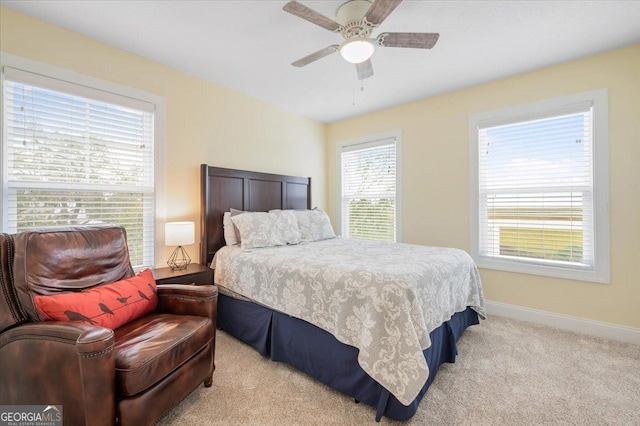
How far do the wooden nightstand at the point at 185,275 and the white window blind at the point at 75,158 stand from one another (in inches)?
14.7

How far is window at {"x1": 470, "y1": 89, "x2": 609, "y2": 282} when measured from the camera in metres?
2.69

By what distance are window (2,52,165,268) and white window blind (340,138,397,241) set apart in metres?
2.79

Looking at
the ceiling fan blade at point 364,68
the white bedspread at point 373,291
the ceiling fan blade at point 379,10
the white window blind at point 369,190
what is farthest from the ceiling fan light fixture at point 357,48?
the white window blind at point 369,190

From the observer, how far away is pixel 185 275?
8.30 ft

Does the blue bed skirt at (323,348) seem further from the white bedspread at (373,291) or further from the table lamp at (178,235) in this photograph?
the table lamp at (178,235)

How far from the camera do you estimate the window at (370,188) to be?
13.5 ft

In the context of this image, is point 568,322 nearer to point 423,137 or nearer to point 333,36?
point 423,137

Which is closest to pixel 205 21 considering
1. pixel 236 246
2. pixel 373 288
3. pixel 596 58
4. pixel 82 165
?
pixel 82 165

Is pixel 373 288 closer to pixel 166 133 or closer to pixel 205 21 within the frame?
pixel 205 21

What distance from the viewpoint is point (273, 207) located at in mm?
3867

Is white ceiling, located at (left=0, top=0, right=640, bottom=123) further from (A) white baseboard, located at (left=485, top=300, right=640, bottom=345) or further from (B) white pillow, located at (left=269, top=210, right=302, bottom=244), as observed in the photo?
(A) white baseboard, located at (left=485, top=300, right=640, bottom=345)

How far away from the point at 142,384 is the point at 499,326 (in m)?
3.13

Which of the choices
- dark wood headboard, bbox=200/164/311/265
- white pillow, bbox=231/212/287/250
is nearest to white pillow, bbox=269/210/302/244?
white pillow, bbox=231/212/287/250

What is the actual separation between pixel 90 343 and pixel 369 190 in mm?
3754
